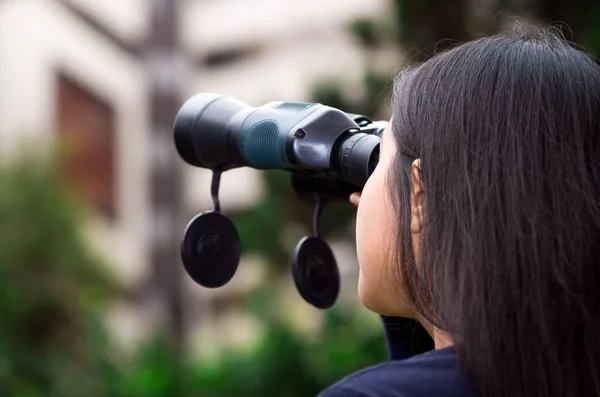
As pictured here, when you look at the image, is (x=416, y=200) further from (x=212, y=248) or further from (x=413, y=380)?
(x=212, y=248)

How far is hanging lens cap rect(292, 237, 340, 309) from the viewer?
1201mm

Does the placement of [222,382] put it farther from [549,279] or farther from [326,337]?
[549,279]

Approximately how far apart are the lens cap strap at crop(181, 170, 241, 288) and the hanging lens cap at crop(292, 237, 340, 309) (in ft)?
0.28

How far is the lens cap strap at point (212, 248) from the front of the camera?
1.13 meters

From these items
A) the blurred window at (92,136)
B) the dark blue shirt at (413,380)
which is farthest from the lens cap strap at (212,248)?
the blurred window at (92,136)

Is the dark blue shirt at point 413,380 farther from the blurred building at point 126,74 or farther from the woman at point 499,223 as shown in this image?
the blurred building at point 126,74

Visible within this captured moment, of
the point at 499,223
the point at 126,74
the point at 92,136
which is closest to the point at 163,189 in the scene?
the point at 92,136

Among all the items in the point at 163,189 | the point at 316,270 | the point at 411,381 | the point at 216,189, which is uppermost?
the point at 163,189

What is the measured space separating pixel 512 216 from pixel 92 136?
7.28m

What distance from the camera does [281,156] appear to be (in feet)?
3.53

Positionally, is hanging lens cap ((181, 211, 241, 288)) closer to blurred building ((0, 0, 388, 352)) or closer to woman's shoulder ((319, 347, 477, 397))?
woman's shoulder ((319, 347, 477, 397))

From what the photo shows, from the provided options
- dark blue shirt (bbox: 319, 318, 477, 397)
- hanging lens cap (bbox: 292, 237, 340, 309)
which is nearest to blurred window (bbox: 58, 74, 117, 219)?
hanging lens cap (bbox: 292, 237, 340, 309)

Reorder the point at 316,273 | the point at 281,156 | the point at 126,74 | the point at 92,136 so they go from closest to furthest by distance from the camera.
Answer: the point at 281,156, the point at 316,273, the point at 92,136, the point at 126,74

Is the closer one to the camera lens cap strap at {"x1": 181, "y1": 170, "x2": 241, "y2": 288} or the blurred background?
lens cap strap at {"x1": 181, "y1": 170, "x2": 241, "y2": 288}
